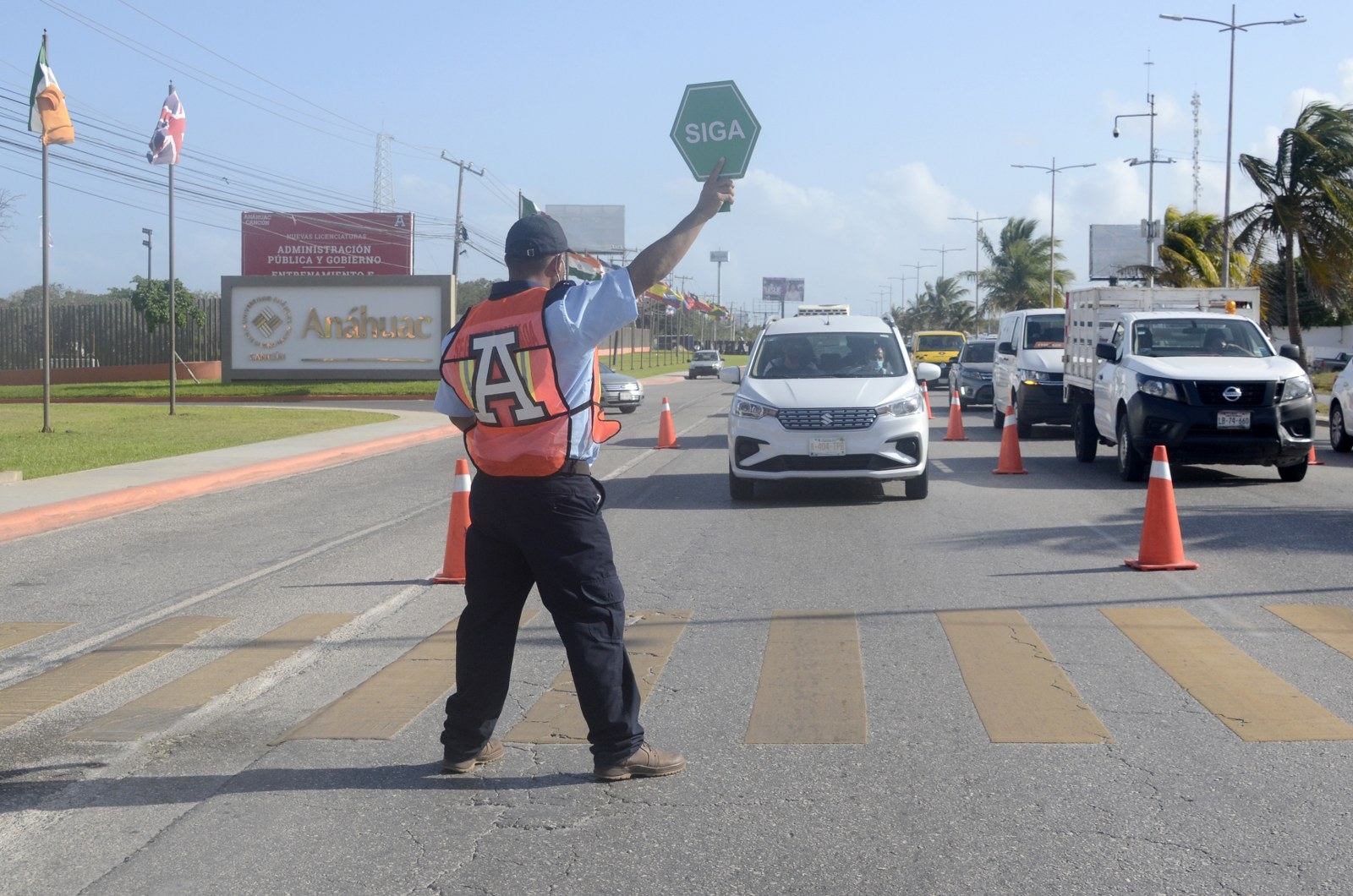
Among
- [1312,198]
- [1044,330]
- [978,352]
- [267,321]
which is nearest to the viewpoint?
[1044,330]

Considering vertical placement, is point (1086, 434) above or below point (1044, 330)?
below

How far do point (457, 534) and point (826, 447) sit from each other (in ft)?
15.4

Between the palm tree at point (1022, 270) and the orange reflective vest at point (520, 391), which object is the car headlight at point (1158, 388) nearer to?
the orange reflective vest at point (520, 391)

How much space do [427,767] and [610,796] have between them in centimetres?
80

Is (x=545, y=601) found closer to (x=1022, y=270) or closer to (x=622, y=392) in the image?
(x=622, y=392)

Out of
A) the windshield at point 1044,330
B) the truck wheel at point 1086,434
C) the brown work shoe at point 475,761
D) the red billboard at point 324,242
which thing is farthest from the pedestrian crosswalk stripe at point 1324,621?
the red billboard at point 324,242

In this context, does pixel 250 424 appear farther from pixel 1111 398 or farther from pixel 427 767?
pixel 427 767

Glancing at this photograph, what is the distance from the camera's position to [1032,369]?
2167cm

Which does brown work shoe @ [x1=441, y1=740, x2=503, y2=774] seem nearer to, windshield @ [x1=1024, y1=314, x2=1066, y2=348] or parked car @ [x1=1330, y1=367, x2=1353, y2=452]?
parked car @ [x1=1330, y1=367, x2=1353, y2=452]

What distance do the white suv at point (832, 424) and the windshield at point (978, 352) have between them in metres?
18.1

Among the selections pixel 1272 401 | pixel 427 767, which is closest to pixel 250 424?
pixel 1272 401

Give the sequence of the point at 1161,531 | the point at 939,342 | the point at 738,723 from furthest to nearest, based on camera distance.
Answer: the point at 939,342 < the point at 1161,531 < the point at 738,723

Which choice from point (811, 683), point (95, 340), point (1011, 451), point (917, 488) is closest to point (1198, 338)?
point (1011, 451)

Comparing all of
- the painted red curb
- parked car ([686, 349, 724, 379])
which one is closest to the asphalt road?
the painted red curb
